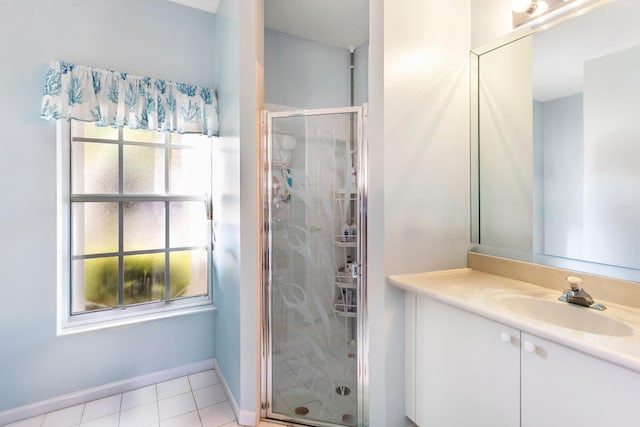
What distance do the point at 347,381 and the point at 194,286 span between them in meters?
1.42

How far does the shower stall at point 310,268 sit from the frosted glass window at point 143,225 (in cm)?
102

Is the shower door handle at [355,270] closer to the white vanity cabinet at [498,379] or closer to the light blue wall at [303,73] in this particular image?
the white vanity cabinet at [498,379]

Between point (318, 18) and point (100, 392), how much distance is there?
10.1 ft

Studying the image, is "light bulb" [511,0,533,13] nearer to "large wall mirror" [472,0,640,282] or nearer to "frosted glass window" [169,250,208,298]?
"large wall mirror" [472,0,640,282]

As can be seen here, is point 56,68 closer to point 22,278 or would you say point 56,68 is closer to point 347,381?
point 22,278

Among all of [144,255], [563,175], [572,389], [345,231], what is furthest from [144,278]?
[563,175]

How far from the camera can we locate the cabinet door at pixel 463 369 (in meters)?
1.06

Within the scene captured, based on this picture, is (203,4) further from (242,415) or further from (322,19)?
(242,415)

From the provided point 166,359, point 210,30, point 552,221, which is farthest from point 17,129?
point 552,221

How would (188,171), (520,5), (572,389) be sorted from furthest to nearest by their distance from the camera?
(188,171), (520,5), (572,389)

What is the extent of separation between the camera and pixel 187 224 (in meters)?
2.42

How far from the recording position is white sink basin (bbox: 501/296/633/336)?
102 centimetres

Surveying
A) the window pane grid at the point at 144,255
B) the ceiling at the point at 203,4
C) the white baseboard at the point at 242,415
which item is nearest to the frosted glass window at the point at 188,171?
the window pane grid at the point at 144,255

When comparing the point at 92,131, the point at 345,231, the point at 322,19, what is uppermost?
the point at 322,19
